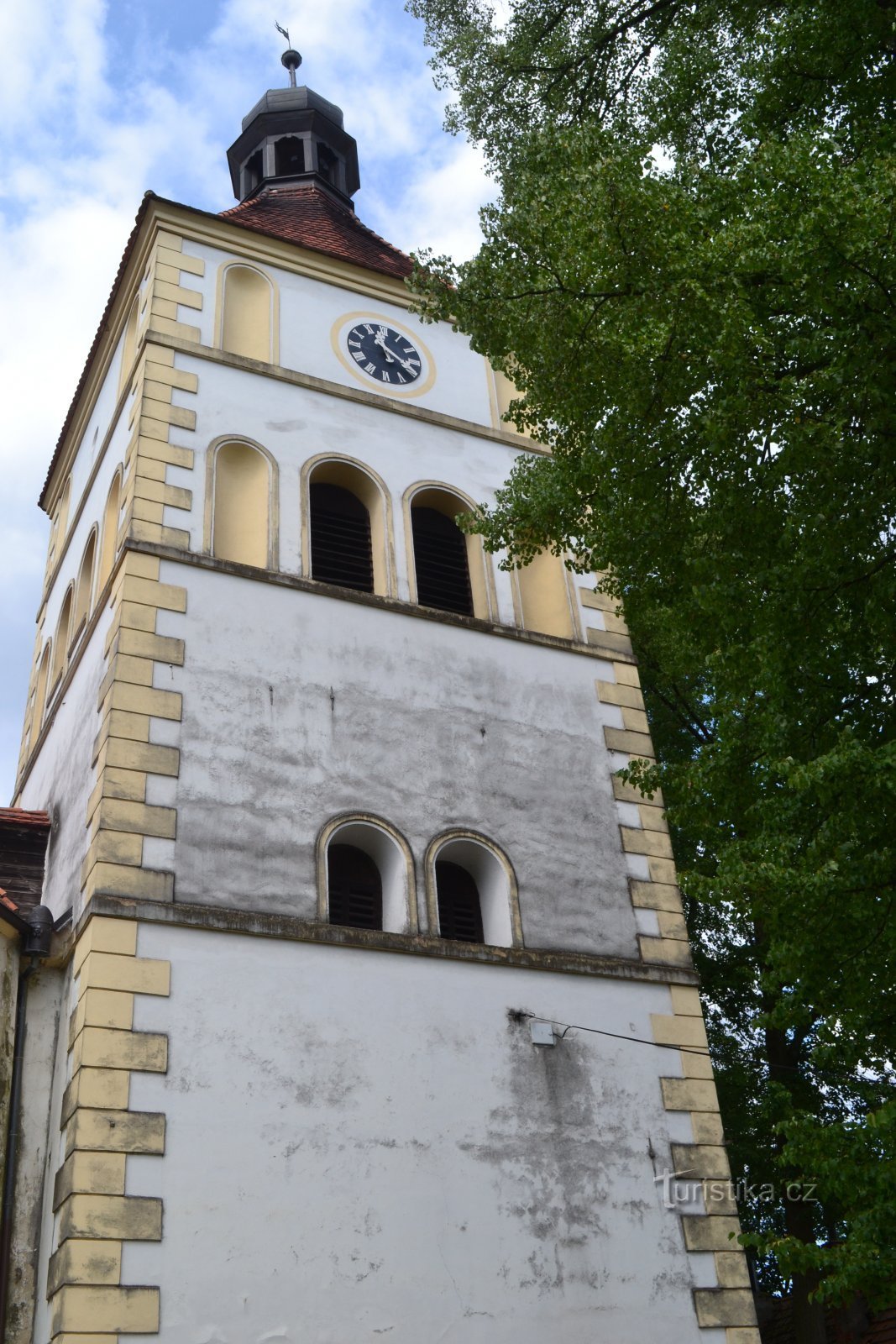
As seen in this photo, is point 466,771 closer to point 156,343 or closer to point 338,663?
point 338,663

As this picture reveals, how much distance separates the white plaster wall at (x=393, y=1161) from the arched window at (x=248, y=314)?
7.08 m

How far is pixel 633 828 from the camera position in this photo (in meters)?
13.0

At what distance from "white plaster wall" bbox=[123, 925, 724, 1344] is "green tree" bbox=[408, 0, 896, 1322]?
130 cm

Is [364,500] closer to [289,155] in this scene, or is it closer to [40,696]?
[40,696]

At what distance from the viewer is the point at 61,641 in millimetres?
15867

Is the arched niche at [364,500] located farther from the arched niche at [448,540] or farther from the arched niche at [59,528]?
the arched niche at [59,528]

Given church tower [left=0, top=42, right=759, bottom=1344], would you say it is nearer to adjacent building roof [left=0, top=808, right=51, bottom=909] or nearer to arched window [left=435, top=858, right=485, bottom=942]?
arched window [left=435, top=858, right=485, bottom=942]

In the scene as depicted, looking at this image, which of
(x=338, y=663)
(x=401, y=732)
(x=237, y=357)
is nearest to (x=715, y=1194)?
(x=401, y=732)

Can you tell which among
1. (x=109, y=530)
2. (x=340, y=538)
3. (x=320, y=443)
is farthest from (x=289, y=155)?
(x=340, y=538)

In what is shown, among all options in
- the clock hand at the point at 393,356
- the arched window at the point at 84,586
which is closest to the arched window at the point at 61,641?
the arched window at the point at 84,586

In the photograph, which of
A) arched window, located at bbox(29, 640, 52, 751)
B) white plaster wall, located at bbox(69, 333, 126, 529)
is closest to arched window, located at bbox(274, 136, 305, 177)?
white plaster wall, located at bbox(69, 333, 126, 529)

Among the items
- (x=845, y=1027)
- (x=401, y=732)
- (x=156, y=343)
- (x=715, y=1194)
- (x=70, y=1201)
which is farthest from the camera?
(x=156, y=343)

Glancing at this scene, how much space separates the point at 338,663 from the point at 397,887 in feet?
7.15

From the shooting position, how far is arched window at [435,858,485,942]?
1182 cm
